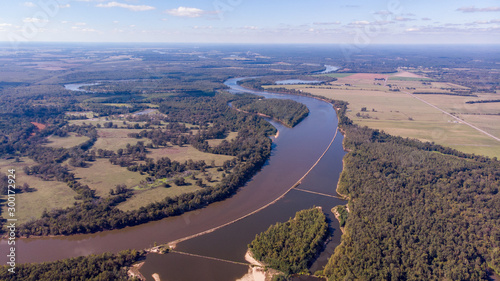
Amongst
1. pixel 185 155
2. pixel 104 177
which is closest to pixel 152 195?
pixel 104 177

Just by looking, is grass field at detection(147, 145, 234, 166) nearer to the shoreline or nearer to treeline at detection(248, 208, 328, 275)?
treeline at detection(248, 208, 328, 275)

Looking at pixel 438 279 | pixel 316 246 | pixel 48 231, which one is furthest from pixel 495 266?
pixel 48 231

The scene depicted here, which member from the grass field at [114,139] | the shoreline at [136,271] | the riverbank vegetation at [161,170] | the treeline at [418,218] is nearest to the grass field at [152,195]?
the riverbank vegetation at [161,170]

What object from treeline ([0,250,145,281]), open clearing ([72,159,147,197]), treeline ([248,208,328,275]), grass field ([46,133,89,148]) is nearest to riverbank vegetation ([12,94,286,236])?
open clearing ([72,159,147,197])

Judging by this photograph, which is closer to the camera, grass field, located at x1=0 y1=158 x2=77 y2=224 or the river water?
the river water

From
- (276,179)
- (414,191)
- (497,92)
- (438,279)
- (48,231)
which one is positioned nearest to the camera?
(438,279)

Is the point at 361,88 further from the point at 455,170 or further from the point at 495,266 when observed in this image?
the point at 495,266

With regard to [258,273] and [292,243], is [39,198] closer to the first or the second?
[258,273]
